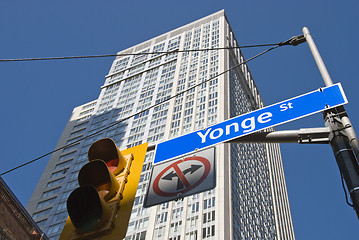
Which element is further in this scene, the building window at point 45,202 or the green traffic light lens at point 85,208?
the building window at point 45,202

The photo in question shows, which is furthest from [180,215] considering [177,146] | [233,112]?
[177,146]

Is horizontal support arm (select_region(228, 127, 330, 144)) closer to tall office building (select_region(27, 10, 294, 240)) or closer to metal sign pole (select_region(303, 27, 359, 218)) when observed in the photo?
metal sign pole (select_region(303, 27, 359, 218))

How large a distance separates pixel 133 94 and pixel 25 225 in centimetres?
8135

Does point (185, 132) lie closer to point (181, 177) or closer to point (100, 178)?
point (181, 177)

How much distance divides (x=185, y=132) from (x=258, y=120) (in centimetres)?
7013

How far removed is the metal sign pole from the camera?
4.56 m

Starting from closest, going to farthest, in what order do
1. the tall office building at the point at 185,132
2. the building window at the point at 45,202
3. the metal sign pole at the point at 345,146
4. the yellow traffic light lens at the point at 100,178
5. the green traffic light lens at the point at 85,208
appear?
the metal sign pole at the point at 345,146
the green traffic light lens at the point at 85,208
the yellow traffic light lens at the point at 100,178
the tall office building at the point at 185,132
the building window at the point at 45,202

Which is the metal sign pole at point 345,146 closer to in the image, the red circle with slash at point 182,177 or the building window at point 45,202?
the red circle with slash at point 182,177

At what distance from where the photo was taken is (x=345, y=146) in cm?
496

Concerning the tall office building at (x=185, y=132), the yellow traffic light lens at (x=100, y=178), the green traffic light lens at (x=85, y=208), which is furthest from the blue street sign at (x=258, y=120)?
the tall office building at (x=185, y=132)

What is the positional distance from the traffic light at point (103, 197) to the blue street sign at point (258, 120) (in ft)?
2.30

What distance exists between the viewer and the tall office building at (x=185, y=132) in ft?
207

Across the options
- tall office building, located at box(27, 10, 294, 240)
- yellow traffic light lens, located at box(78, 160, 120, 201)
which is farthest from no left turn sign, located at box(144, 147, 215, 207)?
tall office building, located at box(27, 10, 294, 240)

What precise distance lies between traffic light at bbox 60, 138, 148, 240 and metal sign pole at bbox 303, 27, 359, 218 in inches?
104
